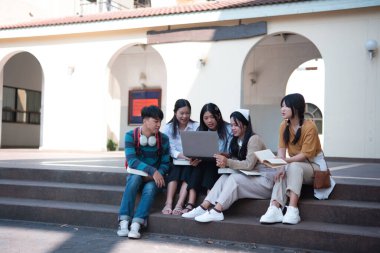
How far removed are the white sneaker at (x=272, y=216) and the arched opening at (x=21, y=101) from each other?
13.8 m

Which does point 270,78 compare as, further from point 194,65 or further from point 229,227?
point 229,227

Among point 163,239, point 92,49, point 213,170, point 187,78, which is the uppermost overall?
point 92,49

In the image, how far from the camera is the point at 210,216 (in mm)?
4402

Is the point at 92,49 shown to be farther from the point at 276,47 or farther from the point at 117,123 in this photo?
the point at 276,47

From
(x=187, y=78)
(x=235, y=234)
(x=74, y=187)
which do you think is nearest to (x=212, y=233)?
(x=235, y=234)

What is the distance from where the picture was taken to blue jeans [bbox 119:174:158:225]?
4562 millimetres

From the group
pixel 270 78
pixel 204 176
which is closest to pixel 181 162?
pixel 204 176

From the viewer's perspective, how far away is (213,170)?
4.82 metres

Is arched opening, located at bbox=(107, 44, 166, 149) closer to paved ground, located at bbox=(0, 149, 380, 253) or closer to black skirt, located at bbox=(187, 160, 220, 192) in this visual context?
black skirt, located at bbox=(187, 160, 220, 192)

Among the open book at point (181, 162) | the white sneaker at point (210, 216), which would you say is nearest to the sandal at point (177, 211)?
the white sneaker at point (210, 216)

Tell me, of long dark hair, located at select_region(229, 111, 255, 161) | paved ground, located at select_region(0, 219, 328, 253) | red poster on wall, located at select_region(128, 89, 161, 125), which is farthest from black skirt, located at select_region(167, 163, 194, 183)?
red poster on wall, located at select_region(128, 89, 161, 125)

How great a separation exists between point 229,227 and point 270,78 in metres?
11.3

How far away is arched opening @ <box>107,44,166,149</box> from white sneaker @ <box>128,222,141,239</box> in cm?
1141

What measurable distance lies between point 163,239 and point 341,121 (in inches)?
270
